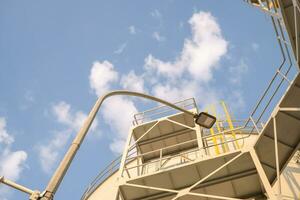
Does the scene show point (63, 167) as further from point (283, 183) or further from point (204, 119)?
point (283, 183)

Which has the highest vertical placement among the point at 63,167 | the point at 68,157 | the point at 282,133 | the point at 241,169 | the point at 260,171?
the point at 282,133

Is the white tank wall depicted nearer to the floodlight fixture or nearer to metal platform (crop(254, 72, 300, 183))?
metal platform (crop(254, 72, 300, 183))

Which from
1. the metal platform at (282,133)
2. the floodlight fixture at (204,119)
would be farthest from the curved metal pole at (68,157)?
the metal platform at (282,133)

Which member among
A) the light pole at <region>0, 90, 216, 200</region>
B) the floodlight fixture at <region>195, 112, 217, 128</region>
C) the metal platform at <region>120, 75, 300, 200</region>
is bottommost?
the light pole at <region>0, 90, 216, 200</region>

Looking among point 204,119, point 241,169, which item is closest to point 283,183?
point 241,169

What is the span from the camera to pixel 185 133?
63.0 feet

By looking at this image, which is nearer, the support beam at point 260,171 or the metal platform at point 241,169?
the support beam at point 260,171

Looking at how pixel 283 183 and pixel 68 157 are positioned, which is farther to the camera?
pixel 283 183

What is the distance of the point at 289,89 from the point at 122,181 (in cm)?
677

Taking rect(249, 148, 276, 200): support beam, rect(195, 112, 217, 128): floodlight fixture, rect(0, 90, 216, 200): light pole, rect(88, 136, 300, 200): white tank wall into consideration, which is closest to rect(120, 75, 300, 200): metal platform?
rect(249, 148, 276, 200): support beam

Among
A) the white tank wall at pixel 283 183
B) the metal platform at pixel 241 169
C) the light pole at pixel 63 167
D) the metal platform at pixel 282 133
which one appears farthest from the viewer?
the white tank wall at pixel 283 183

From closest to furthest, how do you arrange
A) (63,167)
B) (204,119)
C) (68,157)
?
(63,167)
(68,157)
(204,119)

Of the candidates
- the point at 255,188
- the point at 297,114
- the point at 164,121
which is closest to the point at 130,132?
the point at 164,121

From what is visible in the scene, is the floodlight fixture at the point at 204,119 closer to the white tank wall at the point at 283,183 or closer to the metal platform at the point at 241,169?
the metal platform at the point at 241,169
